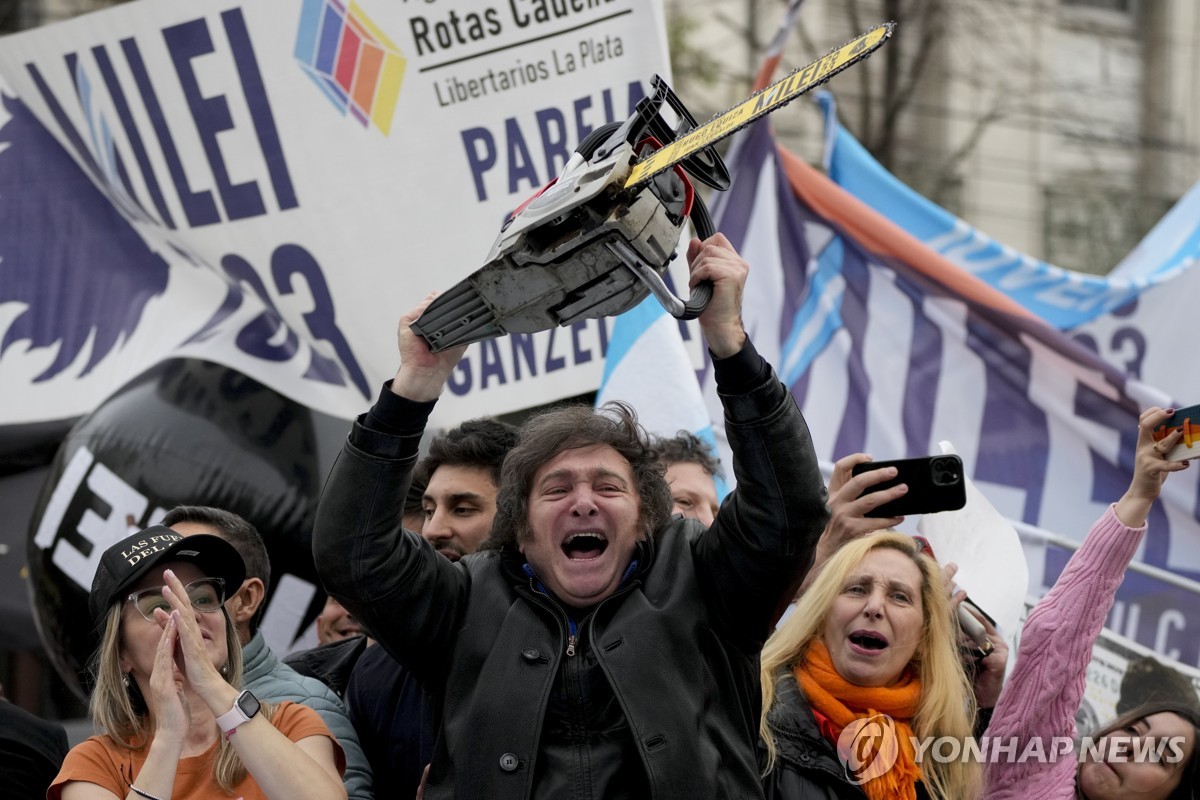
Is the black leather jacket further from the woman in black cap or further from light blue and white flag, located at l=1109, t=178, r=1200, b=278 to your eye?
light blue and white flag, located at l=1109, t=178, r=1200, b=278

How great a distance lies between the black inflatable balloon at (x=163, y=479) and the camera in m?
4.64

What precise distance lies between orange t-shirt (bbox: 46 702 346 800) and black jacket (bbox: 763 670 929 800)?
2.68 feet

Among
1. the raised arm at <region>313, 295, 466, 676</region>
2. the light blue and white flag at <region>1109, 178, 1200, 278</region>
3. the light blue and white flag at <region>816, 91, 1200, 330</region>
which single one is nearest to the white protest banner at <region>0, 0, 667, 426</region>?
the light blue and white flag at <region>816, 91, 1200, 330</region>

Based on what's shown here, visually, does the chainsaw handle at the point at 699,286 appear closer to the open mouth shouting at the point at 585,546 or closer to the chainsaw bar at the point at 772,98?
the chainsaw bar at the point at 772,98

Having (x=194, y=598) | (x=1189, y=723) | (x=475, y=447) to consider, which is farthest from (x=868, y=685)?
(x=194, y=598)

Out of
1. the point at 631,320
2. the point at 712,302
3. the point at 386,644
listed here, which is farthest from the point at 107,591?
the point at 631,320

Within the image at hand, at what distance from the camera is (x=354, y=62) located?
5098 mm

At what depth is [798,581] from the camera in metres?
2.80

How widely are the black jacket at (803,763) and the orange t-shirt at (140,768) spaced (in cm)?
82

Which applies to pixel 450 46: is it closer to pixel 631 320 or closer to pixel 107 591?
pixel 631 320

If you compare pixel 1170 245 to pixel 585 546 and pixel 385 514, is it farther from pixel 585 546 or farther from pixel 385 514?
pixel 385 514

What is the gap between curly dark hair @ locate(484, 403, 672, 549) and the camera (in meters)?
2.97

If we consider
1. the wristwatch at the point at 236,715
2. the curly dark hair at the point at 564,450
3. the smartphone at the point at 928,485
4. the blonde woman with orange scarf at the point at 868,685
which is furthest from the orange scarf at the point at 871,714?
the wristwatch at the point at 236,715

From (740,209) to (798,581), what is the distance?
337 centimetres
